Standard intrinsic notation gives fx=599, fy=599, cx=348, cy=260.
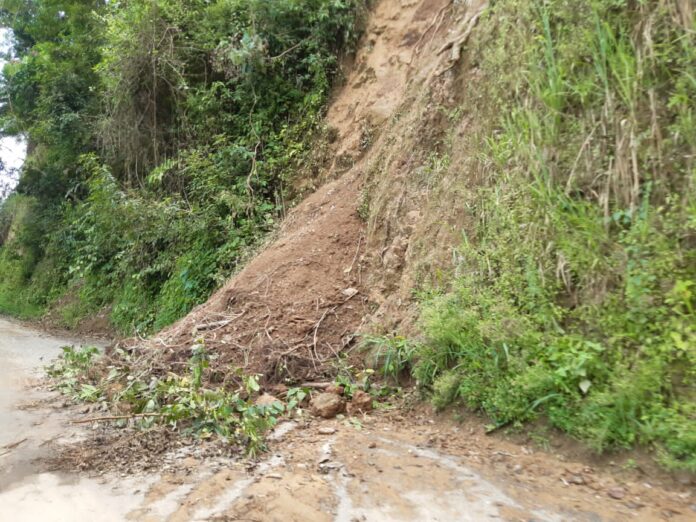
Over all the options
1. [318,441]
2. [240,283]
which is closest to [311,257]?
[240,283]

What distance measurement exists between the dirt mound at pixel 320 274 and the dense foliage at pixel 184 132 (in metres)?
1.10

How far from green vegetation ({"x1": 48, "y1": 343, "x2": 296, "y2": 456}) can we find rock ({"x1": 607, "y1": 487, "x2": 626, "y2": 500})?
7.47 ft

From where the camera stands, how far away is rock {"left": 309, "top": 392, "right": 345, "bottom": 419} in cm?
505

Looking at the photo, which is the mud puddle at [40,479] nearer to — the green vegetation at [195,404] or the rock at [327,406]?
the green vegetation at [195,404]

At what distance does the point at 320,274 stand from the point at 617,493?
4.69 m

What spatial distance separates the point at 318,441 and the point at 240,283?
3.78 meters

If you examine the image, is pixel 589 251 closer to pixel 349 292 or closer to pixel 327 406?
pixel 327 406

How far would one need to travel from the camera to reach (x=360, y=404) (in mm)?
5156

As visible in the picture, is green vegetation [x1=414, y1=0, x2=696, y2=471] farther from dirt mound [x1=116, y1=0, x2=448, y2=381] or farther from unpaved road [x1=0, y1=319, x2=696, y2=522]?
dirt mound [x1=116, y1=0, x2=448, y2=381]

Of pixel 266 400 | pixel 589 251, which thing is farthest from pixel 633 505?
pixel 266 400

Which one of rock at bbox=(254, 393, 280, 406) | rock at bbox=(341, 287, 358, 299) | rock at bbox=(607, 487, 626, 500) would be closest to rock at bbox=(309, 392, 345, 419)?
rock at bbox=(254, 393, 280, 406)

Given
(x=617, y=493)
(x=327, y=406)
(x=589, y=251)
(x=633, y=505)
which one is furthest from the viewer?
(x=327, y=406)

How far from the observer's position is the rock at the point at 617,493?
3.35 meters

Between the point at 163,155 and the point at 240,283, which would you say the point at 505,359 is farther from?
the point at 163,155
